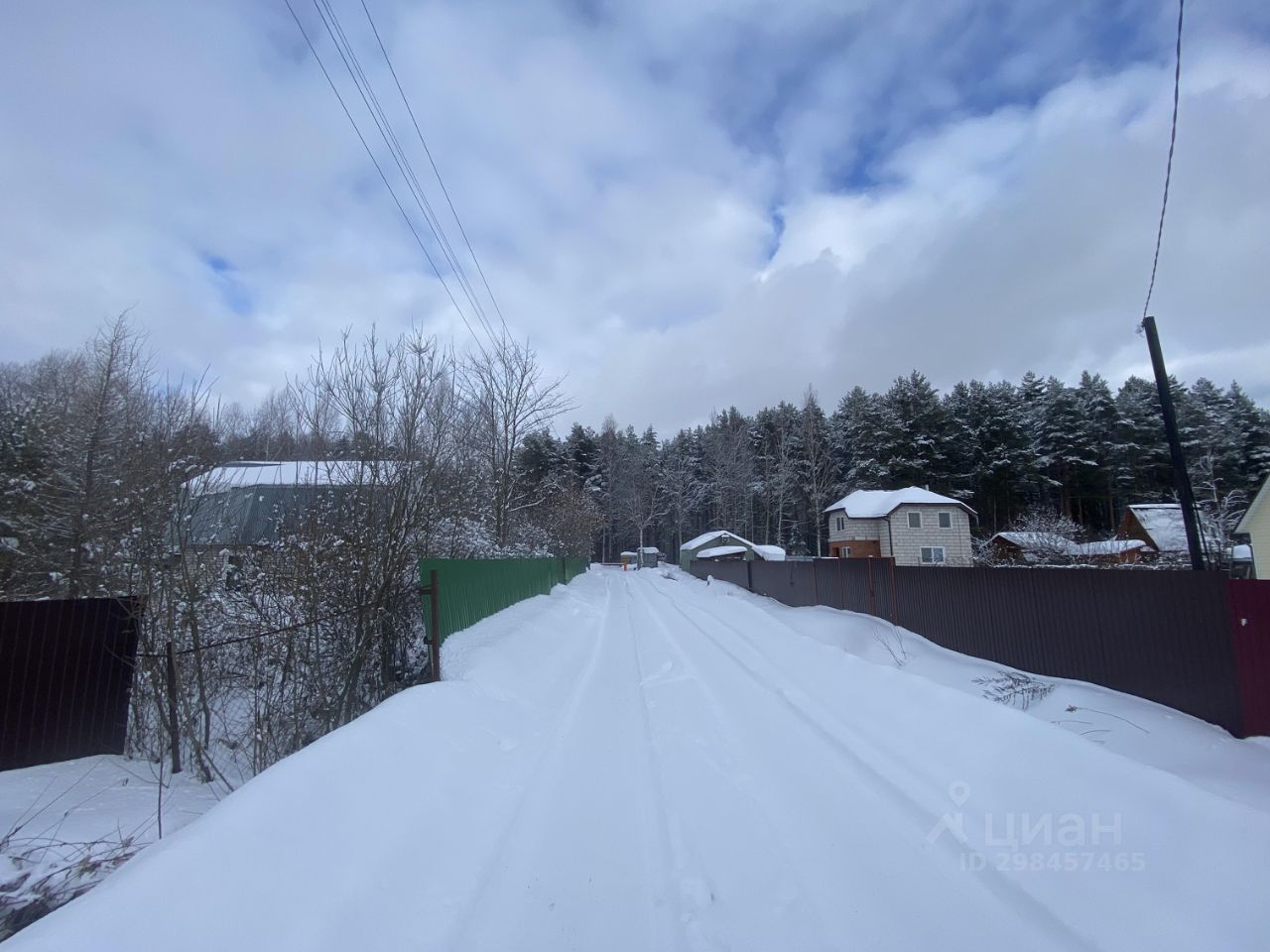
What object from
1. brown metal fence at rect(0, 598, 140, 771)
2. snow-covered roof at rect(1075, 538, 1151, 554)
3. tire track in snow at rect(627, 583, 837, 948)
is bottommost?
tire track in snow at rect(627, 583, 837, 948)

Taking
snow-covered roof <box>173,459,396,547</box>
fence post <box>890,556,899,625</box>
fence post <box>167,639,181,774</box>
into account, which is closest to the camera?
fence post <box>167,639,181,774</box>

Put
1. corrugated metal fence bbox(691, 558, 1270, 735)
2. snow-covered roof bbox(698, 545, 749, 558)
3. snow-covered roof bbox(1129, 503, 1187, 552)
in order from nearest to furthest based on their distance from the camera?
corrugated metal fence bbox(691, 558, 1270, 735) < snow-covered roof bbox(1129, 503, 1187, 552) < snow-covered roof bbox(698, 545, 749, 558)

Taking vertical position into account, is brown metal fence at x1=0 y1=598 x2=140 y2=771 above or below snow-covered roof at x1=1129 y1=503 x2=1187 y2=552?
below

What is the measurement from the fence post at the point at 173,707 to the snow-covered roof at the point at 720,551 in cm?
4059

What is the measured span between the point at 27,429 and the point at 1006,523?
57.2 meters

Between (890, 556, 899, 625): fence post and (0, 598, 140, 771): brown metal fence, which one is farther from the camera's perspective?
(890, 556, 899, 625): fence post

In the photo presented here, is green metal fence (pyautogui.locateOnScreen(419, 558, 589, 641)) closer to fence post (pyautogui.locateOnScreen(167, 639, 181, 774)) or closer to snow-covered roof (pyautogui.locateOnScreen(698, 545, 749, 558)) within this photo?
fence post (pyautogui.locateOnScreen(167, 639, 181, 774))

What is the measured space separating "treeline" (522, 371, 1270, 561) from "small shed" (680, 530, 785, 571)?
4.28 metres

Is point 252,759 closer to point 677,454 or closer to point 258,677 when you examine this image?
point 258,677

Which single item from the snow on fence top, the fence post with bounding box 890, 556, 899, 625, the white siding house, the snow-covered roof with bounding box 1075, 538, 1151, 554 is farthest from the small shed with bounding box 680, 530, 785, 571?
the fence post with bounding box 890, 556, 899, 625

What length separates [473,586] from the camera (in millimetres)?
10156

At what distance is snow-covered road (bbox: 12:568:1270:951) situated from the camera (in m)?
2.67

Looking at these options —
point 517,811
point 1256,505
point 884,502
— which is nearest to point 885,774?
point 517,811

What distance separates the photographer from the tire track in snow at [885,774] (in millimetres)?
2875
